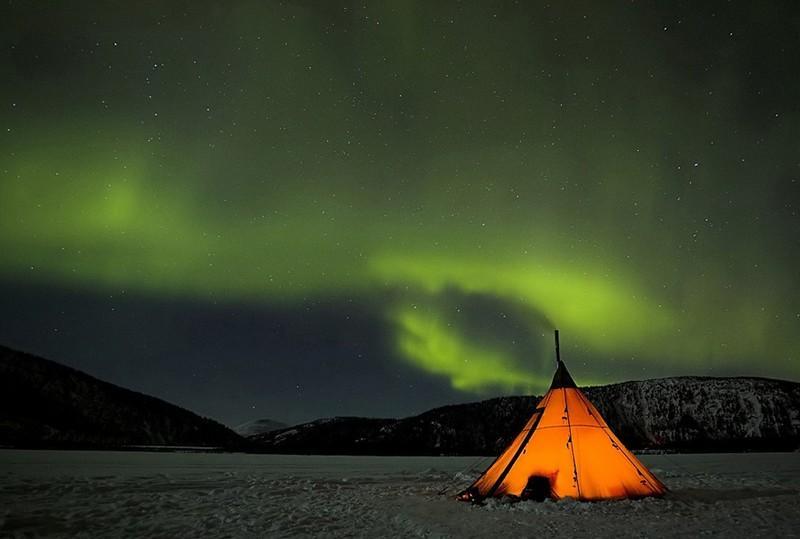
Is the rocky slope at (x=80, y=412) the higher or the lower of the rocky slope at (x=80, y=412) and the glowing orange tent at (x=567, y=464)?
the higher

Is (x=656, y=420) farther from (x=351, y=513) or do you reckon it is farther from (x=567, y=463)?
(x=351, y=513)

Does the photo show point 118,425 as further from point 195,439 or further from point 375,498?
point 375,498

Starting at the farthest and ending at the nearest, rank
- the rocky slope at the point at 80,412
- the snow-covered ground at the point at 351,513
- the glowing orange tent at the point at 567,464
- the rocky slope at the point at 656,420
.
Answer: the rocky slope at the point at 80,412 → the rocky slope at the point at 656,420 → the glowing orange tent at the point at 567,464 → the snow-covered ground at the point at 351,513

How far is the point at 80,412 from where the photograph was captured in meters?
117

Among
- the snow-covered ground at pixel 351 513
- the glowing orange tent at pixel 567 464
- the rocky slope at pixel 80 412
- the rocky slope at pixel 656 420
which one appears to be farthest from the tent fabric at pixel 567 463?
the rocky slope at pixel 80 412

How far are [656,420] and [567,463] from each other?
315ft

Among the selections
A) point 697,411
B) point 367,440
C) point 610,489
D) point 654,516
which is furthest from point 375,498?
point 367,440

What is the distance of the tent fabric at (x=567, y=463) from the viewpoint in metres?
12.4

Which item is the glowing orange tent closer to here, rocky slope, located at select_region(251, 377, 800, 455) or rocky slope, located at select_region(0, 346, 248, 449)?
rocky slope, located at select_region(251, 377, 800, 455)

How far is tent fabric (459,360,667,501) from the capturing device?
12438mm

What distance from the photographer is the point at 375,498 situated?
13.8m

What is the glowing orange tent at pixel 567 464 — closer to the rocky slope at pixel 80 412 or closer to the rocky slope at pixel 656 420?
the rocky slope at pixel 656 420

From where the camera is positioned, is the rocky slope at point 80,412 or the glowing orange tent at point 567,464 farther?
the rocky slope at point 80,412

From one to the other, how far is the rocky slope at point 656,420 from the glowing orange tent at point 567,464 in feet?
220
